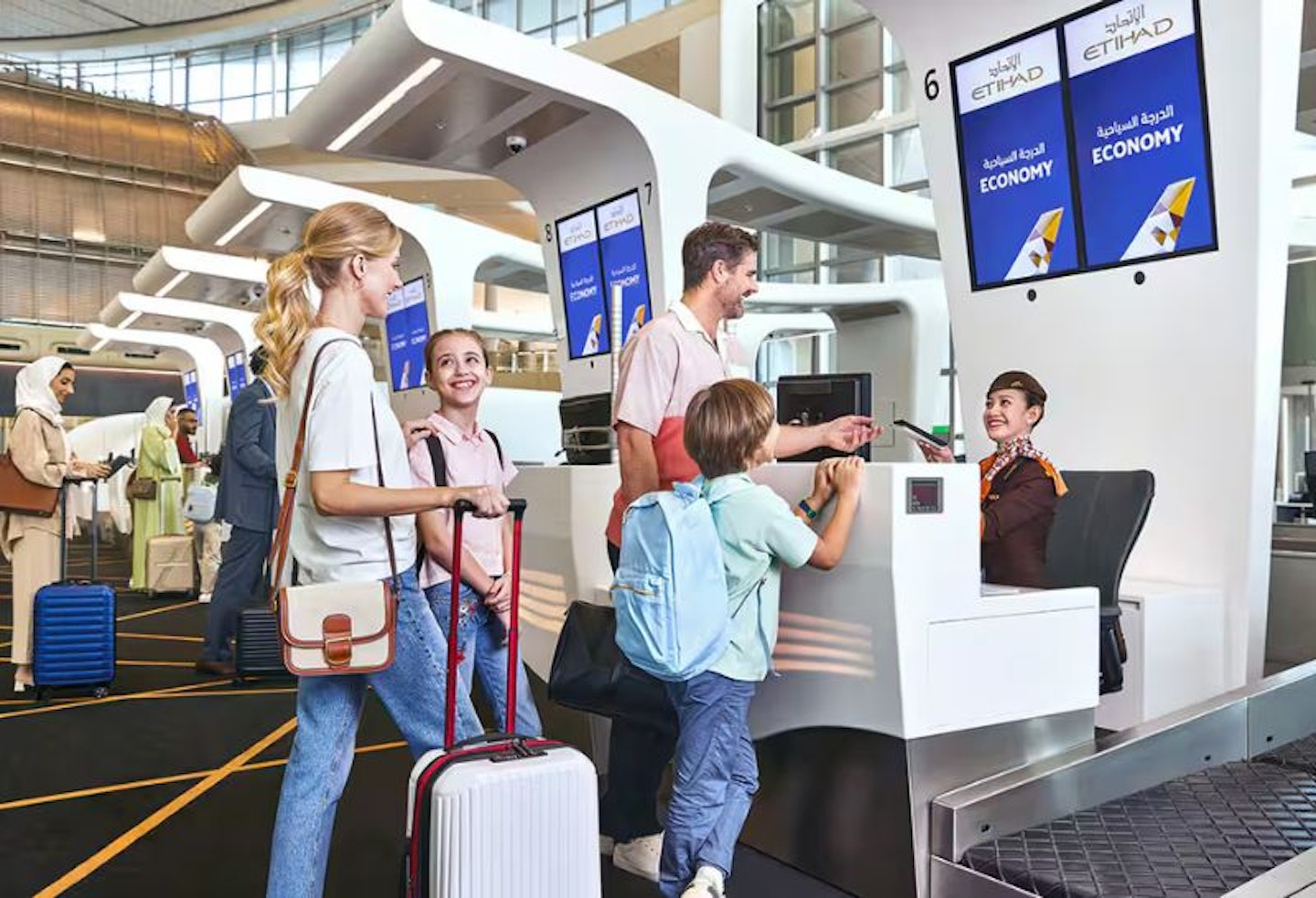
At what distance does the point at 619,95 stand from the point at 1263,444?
14.0ft

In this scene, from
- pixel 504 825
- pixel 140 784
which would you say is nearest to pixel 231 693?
pixel 140 784

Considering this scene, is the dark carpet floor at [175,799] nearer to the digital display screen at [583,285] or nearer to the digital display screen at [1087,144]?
the digital display screen at [1087,144]

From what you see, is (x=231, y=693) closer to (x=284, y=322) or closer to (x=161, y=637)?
(x=161, y=637)

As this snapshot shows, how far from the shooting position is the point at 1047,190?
15.3 feet

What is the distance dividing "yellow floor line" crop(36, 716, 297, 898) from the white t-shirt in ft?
4.89

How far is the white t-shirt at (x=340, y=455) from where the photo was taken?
218 centimetres

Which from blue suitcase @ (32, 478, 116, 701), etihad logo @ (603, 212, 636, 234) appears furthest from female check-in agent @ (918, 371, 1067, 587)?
blue suitcase @ (32, 478, 116, 701)

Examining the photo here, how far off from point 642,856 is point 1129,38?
3.49 metres

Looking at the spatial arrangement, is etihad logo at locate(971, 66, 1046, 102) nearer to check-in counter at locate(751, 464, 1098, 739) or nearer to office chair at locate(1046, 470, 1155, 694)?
office chair at locate(1046, 470, 1155, 694)

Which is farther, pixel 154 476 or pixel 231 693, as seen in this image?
pixel 154 476

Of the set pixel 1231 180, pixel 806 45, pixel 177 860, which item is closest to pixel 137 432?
pixel 806 45

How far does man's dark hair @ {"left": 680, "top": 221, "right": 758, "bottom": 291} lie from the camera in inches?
121

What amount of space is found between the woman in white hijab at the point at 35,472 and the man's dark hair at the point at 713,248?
3.90m

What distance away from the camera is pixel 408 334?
441 inches
